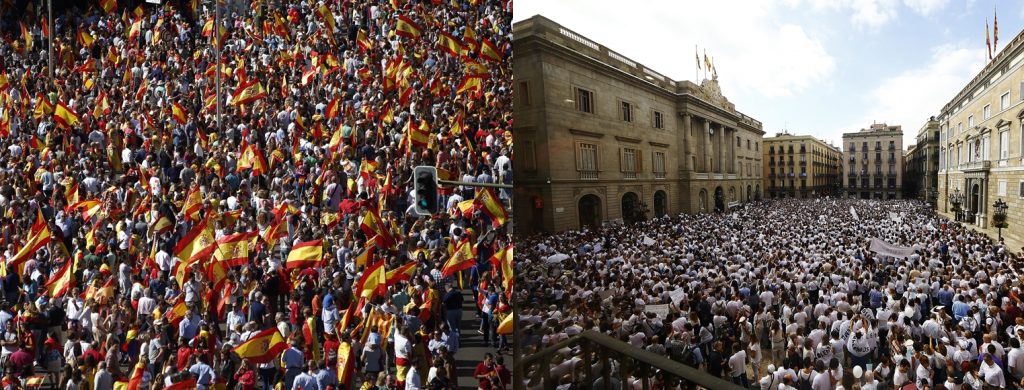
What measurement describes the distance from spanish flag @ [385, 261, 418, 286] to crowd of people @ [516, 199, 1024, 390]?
3.86 m

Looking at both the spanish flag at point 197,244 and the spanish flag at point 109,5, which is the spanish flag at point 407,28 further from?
the spanish flag at point 109,5

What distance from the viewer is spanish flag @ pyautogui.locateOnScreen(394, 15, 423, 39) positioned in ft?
44.5

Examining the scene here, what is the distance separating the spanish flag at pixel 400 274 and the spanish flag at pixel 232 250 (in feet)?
6.97

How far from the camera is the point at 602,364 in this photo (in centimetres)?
162

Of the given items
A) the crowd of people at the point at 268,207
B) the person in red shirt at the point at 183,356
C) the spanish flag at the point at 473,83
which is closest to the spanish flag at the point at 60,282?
the crowd of people at the point at 268,207

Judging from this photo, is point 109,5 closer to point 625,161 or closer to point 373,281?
point 373,281

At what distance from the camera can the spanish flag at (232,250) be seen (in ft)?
23.9

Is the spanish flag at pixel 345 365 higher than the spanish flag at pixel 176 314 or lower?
lower

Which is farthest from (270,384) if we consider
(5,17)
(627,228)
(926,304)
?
(5,17)

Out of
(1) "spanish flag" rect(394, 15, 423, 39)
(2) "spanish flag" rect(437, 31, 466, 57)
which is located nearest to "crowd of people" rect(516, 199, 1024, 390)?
(2) "spanish flag" rect(437, 31, 466, 57)

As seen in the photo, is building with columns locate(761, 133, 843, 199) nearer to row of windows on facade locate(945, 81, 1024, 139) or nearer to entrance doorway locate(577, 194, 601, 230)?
row of windows on facade locate(945, 81, 1024, 139)

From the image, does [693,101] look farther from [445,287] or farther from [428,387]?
[445,287]

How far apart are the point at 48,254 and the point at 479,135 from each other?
675 centimetres

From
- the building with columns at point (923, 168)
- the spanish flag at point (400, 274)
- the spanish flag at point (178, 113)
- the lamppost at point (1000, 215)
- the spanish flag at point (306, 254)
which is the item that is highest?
the spanish flag at point (178, 113)
